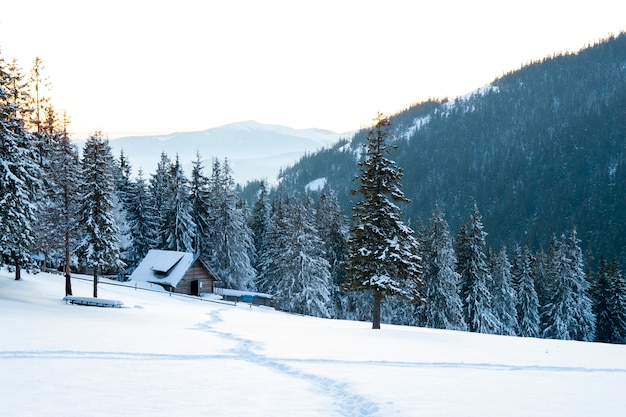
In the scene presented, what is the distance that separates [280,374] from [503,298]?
5142cm

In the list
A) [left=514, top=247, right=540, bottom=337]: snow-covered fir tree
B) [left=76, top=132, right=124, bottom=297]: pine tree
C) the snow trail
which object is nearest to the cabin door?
[left=76, top=132, right=124, bottom=297]: pine tree

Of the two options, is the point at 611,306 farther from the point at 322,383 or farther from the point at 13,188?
the point at 13,188

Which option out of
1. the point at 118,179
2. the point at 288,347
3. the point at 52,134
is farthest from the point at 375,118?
the point at 118,179

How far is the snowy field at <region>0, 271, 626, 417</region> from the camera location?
9.98 m

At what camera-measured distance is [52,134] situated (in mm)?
41656

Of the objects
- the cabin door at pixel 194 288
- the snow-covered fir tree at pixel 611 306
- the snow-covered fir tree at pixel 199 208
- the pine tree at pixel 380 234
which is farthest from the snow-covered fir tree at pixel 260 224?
the snow-covered fir tree at pixel 611 306

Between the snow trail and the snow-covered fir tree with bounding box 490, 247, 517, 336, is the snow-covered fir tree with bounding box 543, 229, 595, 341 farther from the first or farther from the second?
the snow trail

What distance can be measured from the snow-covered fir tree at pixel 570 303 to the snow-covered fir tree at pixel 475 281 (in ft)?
45.7

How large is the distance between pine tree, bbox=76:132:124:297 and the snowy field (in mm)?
7803

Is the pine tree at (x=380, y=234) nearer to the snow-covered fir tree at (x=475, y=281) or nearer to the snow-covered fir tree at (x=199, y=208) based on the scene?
the snow-covered fir tree at (x=475, y=281)

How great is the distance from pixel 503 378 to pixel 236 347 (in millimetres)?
9975

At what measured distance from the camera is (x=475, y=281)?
52000mm

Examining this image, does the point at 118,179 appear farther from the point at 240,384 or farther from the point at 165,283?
the point at 240,384

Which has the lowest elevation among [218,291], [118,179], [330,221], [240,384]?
[218,291]
